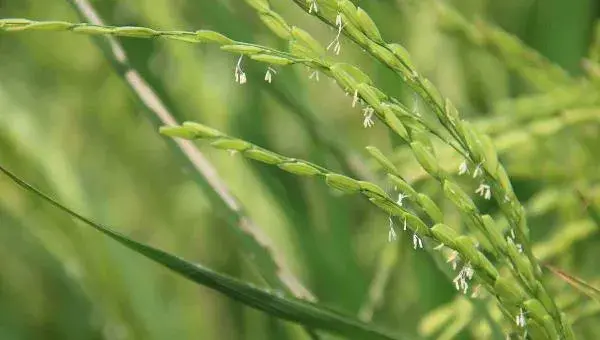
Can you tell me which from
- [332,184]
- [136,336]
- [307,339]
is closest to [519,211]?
[332,184]

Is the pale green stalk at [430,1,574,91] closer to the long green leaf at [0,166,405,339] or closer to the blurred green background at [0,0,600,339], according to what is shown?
the blurred green background at [0,0,600,339]

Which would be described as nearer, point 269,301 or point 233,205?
point 269,301

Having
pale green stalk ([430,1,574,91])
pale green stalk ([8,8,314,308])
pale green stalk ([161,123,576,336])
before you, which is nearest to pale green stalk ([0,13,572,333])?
pale green stalk ([161,123,576,336])

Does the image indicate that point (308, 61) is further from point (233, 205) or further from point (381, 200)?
point (233, 205)

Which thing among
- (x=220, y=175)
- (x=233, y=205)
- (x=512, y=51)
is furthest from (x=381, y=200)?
(x=220, y=175)

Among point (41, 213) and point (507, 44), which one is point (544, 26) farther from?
point (41, 213)
